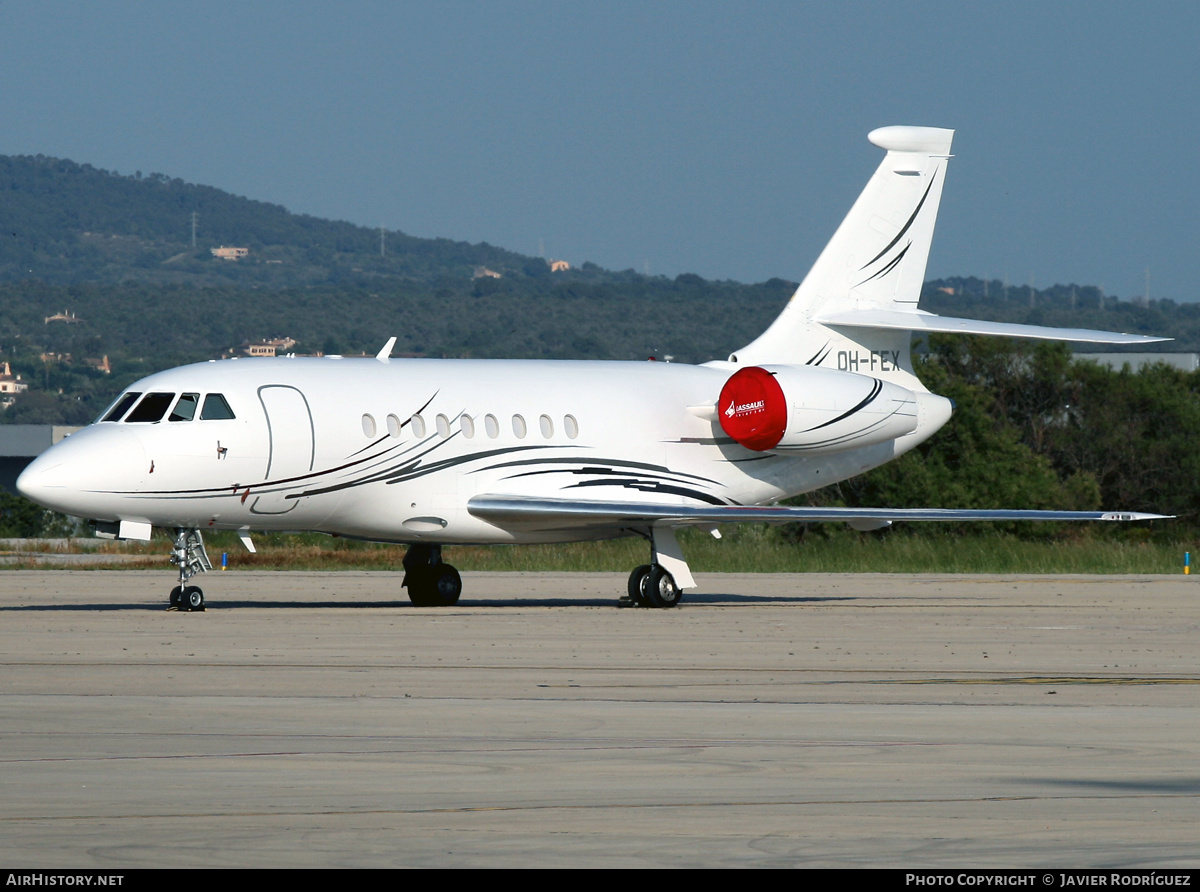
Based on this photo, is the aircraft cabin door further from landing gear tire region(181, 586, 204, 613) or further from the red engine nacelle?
the red engine nacelle

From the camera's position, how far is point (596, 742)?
11266 mm

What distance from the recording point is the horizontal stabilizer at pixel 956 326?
86.0 feet

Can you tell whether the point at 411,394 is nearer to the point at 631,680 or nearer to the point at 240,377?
the point at 240,377

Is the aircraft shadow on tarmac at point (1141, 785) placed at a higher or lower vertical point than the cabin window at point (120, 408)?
lower

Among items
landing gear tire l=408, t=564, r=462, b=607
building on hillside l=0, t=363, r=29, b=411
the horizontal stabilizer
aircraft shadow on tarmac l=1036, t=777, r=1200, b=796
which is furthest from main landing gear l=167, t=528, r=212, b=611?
building on hillside l=0, t=363, r=29, b=411

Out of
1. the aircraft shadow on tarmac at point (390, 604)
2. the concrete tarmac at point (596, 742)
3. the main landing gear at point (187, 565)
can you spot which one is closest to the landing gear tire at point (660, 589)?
the aircraft shadow on tarmac at point (390, 604)

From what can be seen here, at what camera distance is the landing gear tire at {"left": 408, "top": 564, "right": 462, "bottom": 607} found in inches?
1038

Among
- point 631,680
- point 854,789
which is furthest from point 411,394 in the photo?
point 854,789

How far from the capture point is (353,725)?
39.4ft

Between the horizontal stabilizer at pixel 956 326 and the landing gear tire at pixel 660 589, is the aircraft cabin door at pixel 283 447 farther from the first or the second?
the horizontal stabilizer at pixel 956 326

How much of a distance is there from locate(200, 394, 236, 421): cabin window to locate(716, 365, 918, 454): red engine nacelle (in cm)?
773

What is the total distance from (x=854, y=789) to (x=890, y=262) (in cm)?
2087

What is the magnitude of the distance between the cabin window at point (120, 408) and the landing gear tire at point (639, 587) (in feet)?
23.9

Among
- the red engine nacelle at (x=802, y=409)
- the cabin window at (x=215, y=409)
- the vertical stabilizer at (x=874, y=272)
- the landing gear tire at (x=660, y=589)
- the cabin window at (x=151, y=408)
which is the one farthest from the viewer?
the vertical stabilizer at (x=874, y=272)
